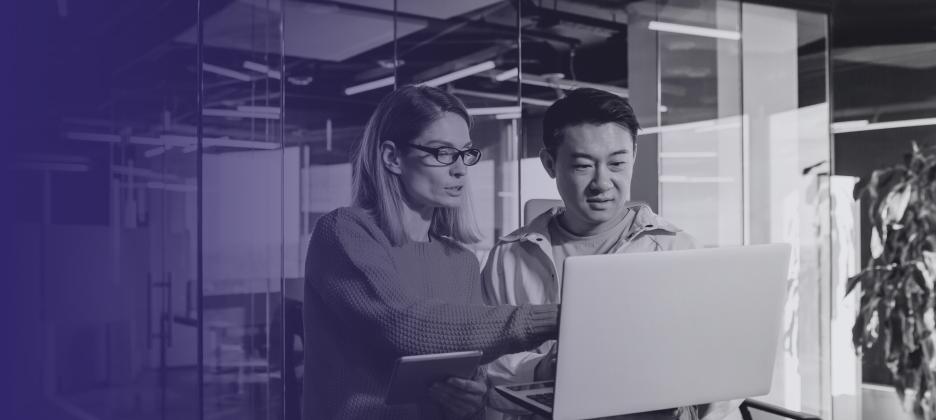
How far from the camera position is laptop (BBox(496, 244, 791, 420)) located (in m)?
1.69

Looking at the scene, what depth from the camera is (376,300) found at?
2.89 m

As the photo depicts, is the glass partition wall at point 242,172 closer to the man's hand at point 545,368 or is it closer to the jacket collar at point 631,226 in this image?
the jacket collar at point 631,226

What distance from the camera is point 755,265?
187cm

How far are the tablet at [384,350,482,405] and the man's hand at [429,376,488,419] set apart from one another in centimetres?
7

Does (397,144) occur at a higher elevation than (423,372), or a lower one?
higher

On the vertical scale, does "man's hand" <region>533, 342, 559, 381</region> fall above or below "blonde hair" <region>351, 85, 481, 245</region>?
below

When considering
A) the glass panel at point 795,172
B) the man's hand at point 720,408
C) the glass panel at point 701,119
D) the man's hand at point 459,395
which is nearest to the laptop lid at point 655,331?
the man's hand at point 720,408

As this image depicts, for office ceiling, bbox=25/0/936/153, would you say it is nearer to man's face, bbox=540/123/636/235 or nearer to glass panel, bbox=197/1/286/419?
glass panel, bbox=197/1/286/419

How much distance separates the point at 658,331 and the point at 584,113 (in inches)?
71.0

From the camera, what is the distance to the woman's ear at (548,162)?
3.31m

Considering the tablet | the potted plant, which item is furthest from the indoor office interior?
the potted plant

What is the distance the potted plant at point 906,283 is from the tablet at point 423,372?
7.36ft

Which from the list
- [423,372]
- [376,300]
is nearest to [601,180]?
[376,300]

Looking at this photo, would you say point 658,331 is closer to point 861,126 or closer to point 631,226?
point 631,226
